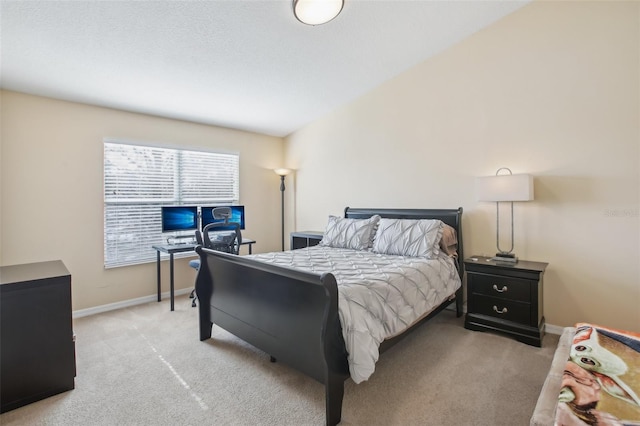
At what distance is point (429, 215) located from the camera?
3.56 m

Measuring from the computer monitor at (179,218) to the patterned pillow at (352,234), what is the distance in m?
1.75

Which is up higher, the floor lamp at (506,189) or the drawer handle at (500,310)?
the floor lamp at (506,189)

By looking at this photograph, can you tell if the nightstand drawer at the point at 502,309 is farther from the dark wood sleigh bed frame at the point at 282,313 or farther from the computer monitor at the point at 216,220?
the computer monitor at the point at 216,220

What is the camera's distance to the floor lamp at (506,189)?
9.02ft

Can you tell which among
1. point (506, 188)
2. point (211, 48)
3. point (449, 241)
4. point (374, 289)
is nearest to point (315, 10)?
point (211, 48)

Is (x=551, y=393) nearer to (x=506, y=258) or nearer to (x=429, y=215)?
(x=506, y=258)

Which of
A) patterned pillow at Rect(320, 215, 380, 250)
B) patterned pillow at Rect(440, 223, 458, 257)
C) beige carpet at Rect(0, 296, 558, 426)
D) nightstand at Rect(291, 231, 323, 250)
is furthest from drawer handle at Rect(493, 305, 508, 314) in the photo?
nightstand at Rect(291, 231, 323, 250)

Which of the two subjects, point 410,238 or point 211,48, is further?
point 410,238

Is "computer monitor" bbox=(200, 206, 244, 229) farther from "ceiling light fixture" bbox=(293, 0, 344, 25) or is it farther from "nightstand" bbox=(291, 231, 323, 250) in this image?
"ceiling light fixture" bbox=(293, 0, 344, 25)

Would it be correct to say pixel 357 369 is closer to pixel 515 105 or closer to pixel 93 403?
pixel 93 403

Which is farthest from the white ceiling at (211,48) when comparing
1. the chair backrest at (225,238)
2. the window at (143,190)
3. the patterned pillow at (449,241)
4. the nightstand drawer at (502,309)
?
the nightstand drawer at (502,309)

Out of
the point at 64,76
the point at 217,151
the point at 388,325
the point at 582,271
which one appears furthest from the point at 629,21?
the point at 64,76

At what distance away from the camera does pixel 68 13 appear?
2201 millimetres

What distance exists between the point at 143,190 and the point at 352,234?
2.70 metres
